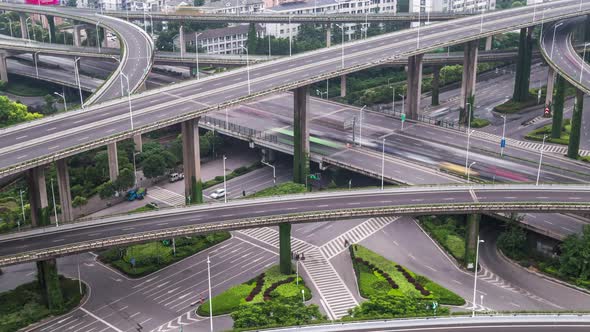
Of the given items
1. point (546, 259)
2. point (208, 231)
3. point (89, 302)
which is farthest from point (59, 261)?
point (546, 259)

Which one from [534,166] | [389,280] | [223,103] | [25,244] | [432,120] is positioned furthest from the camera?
[432,120]

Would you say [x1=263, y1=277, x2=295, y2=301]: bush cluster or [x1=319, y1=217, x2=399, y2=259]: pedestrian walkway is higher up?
[x1=319, y1=217, x2=399, y2=259]: pedestrian walkway

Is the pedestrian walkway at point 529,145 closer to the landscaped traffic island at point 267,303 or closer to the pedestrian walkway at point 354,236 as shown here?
the pedestrian walkway at point 354,236

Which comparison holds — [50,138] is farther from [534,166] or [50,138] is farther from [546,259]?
[534,166]

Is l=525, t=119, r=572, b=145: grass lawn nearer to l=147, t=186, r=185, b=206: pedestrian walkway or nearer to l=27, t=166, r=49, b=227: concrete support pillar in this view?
l=147, t=186, r=185, b=206: pedestrian walkway

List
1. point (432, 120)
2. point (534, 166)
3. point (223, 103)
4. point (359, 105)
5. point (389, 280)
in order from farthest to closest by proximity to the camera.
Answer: point (359, 105)
point (432, 120)
point (534, 166)
point (223, 103)
point (389, 280)

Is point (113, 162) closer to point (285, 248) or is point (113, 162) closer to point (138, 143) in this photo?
point (138, 143)

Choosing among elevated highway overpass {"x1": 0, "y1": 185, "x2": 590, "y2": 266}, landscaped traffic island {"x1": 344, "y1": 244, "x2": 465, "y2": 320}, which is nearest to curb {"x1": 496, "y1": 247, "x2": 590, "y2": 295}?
elevated highway overpass {"x1": 0, "y1": 185, "x2": 590, "y2": 266}
